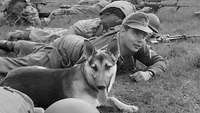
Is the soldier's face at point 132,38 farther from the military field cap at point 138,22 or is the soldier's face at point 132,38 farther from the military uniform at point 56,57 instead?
the military uniform at point 56,57

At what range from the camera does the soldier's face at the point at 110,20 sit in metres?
7.74

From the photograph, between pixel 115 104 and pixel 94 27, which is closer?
pixel 115 104

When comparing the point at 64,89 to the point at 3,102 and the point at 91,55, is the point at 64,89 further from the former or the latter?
the point at 3,102

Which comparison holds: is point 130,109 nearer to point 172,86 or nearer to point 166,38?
point 172,86

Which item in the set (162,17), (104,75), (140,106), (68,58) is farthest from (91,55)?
(162,17)

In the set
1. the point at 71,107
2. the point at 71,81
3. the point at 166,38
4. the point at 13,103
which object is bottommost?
the point at 166,38

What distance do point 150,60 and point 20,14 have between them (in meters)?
5.53

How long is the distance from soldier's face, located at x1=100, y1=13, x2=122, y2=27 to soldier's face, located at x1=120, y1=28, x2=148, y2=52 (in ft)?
4.53

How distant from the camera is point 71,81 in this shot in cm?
522

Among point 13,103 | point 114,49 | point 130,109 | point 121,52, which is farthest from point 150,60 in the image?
point 13,103

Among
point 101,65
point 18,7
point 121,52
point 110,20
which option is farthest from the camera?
point 18,7

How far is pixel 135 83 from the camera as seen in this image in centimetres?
680

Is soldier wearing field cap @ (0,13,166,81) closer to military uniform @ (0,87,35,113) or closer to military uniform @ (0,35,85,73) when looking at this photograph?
military uniform @ (0,35,85,73)

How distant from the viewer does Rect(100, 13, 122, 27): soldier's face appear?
7.74 metres
